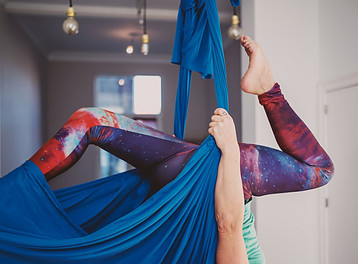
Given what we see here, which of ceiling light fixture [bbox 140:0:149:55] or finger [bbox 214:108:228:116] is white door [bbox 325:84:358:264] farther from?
ceiling light fixture [bbox 140:0:149:55]

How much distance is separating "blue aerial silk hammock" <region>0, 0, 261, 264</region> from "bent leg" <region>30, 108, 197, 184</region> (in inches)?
2.2

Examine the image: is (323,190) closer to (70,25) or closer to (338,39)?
(338,39)

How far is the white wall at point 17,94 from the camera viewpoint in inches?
149

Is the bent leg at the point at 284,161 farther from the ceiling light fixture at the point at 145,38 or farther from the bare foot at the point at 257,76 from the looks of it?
the ceiling light fixture at the point at 145,38

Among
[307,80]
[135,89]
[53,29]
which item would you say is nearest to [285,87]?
[307,80]

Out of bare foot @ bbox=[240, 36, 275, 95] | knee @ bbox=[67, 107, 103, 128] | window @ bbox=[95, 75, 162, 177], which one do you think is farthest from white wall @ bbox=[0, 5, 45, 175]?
bare foot @ bbox=[240, 36, 275, 95]

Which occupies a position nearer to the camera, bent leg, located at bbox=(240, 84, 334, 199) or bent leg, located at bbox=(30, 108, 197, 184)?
bent leg, located at bbox=(30, 108, 197, 184)

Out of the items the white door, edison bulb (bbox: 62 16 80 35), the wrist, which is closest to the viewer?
the wrist

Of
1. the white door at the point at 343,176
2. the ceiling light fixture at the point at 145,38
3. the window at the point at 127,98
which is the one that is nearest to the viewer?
the white door at the point at 343,176

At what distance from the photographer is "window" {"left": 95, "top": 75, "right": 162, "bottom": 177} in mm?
6438

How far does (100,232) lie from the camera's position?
0.90 meters

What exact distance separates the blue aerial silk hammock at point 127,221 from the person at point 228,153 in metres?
0.04

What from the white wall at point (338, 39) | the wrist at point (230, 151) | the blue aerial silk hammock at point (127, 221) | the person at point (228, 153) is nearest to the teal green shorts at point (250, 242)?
the blue aerial silk hammock at point (127, 221)

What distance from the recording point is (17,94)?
13.9 ft
